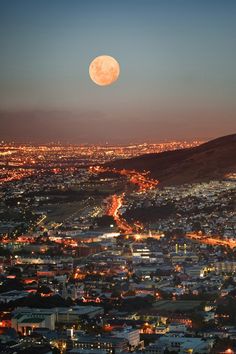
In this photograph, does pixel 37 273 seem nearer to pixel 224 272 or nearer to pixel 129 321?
pixel 224 272

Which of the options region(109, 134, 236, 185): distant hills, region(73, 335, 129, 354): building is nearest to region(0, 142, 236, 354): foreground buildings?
region(73, 335, 129, 354): building

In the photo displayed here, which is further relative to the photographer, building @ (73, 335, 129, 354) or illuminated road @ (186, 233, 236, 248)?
illuminated road @ (186, 233, 236, 248)

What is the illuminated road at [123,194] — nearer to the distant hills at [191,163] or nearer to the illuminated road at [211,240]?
the distant hills at [191,163]

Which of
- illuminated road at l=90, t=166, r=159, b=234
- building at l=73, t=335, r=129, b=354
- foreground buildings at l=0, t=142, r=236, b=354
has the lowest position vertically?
building at l=73, t=335, r=129, b=354

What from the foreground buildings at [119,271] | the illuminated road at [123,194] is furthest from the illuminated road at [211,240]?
the illuminated road at [123,194]

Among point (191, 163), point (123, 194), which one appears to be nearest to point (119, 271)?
point (123, 194)

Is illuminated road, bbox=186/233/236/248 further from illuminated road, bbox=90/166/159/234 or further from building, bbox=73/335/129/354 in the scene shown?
building, bbox=73/335/129/354

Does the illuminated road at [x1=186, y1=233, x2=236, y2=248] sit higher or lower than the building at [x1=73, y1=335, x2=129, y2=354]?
higher

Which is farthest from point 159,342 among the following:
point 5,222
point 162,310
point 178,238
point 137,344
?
point 5,222
